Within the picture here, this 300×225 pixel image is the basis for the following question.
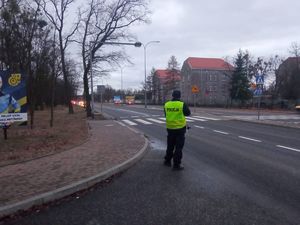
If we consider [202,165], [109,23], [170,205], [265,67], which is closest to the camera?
[170,205]

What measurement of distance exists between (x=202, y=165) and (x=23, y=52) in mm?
17086

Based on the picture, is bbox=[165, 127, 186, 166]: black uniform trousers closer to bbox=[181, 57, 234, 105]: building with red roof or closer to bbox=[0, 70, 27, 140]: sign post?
bbox=[0, 70, 27, 140]: sign post

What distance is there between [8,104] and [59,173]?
708cm

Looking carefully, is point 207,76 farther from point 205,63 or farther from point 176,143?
point 176,143

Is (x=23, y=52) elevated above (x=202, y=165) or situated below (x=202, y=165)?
above

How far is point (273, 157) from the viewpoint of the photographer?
10.1 meters

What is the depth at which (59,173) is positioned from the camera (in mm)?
7664

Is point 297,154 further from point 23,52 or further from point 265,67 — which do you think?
point 265,67

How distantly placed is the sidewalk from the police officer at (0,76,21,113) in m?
3.82

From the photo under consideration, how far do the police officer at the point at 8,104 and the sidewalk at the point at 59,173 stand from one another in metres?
3.82

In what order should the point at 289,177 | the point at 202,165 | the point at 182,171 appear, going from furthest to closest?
the point at 202,165 → the point at 182,171 → the point at 289,177

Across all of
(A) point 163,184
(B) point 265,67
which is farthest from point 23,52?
(B) point 265,67

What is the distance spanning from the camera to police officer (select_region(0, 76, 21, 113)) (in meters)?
13.6

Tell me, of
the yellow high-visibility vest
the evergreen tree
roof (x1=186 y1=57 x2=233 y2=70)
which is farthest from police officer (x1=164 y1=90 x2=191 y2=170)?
roof (x1=186 y1=57 x2=233 y2=70)
